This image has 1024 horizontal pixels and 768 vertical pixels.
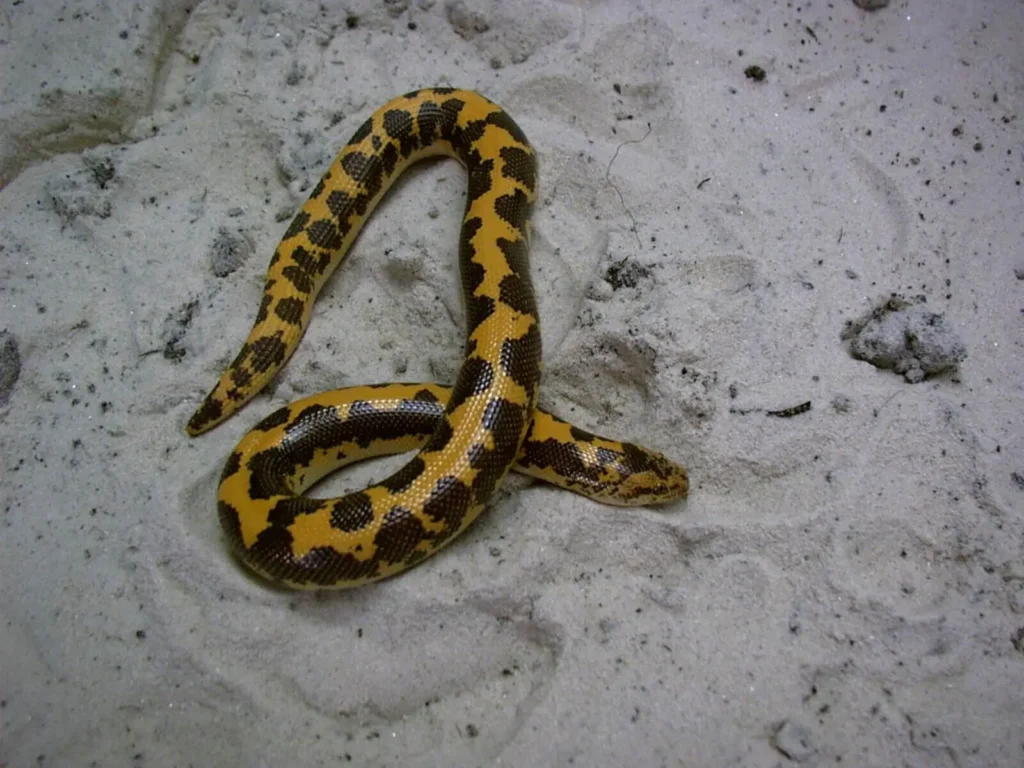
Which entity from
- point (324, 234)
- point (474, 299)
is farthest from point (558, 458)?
point (324, 234)

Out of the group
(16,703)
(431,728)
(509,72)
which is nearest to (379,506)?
(431,728)

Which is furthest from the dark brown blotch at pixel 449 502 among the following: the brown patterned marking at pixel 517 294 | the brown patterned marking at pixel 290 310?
the brown patterned marking at pixel 290 310

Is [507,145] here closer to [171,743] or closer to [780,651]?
[780,651]

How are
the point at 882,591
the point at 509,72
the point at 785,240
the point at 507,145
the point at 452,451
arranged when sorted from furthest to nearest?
1. the point at 509,72
2. the point at 507,145
3. the point at 785,240
4. the point at 452,451
5. the point at 882,591

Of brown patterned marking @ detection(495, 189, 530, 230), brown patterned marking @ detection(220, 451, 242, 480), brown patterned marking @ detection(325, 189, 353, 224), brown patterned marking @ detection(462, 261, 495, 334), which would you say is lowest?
brown patterned marking @ detection(220, 451, 242, 480)

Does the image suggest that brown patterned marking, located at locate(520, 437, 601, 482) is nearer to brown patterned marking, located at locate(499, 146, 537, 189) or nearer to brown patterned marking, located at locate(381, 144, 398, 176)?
brown patterned marking, located at locate(499, 146, 537, 189)

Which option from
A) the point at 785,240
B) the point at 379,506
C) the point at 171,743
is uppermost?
the point at 785,240

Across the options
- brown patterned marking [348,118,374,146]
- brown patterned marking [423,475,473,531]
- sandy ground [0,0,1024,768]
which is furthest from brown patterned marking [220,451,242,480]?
brown patterned marking [348,118,374,146]
